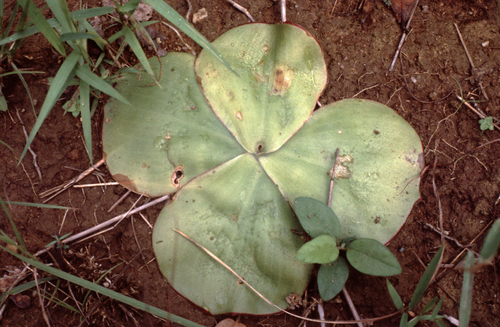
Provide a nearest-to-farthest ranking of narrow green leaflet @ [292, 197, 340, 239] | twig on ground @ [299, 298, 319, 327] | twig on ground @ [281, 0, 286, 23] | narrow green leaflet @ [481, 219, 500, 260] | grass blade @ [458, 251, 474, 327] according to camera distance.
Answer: narrow green leaflet @ [481, 219, 500, 260] < grass blade @ [458, 251, 474, 327] < narrow green leaflet @ [292, 197, 340, 239] < twig on ground @ [299, 298, 319, 327] < twig on ground @ [281, 0, 286, 23]

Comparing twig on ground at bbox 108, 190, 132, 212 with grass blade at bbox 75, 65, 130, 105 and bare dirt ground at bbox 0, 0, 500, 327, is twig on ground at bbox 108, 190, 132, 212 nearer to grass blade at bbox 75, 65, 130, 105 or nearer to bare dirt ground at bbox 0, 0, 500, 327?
bare dirt ground at bbox 0, 0, 500, 327

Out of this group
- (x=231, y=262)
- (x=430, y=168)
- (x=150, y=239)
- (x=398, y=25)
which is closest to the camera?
(x=231, y=262)

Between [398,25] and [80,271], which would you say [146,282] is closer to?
[80,271]

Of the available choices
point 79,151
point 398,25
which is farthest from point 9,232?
point 398,25

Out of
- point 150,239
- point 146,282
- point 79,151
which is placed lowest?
point 146,282

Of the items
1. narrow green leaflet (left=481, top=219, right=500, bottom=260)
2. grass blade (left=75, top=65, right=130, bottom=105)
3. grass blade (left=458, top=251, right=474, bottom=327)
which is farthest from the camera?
grass blade (left=75, top=65, right=130, bottom=105)

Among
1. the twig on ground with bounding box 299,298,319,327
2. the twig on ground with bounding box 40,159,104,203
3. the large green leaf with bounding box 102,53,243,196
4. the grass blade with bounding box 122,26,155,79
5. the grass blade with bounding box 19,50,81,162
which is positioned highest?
the grass blade with bounding box 122,26,155,79

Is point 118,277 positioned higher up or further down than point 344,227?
further down

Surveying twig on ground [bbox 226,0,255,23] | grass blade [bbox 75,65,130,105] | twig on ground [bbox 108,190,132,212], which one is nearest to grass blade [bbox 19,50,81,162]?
grass blade [bbox 75,65,130,105]
